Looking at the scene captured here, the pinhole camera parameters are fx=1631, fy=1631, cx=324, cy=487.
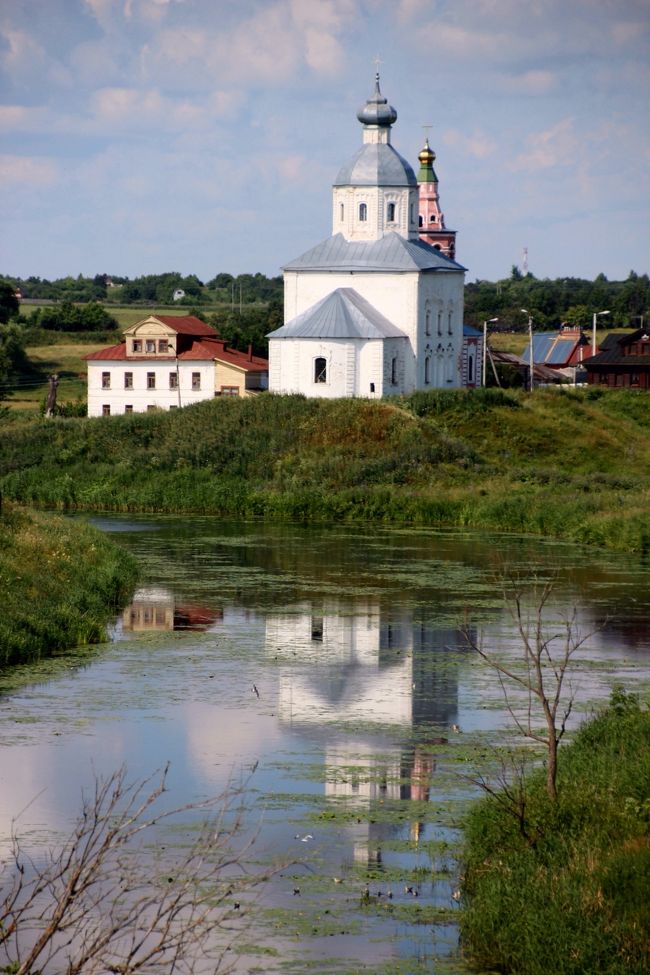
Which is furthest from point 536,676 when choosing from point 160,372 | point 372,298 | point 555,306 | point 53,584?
point 555,306

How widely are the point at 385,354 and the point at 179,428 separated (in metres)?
7.94

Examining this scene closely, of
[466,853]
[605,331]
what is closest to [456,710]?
[466,853]

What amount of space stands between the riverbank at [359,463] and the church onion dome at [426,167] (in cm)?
2295

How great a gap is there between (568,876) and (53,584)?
1358cm

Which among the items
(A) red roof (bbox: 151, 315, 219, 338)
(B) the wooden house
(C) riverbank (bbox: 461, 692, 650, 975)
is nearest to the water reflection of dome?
(C) riverbank (bbox: 461, 692, 650, 975)

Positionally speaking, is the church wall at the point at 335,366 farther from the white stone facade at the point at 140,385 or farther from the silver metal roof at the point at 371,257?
the white stone facade at the point at 140,385

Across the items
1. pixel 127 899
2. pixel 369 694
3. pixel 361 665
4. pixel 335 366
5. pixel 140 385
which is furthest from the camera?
pixel 140 385

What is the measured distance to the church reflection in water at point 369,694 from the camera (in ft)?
48.8

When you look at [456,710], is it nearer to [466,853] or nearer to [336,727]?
[336,727]

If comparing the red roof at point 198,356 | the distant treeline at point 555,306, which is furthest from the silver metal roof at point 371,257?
the distant treeline at point 555,306

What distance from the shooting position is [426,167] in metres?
73.6

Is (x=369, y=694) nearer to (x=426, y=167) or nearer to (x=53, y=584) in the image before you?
(x=53, y=584)

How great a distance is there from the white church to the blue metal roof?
0.11 feet

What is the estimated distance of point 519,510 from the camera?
1478 inches
